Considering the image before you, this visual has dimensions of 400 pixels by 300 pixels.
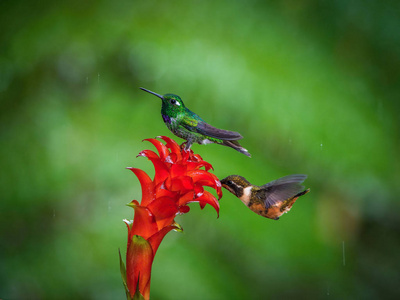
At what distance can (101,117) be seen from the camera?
2.08 meters

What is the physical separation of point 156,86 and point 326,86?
0.72 meters

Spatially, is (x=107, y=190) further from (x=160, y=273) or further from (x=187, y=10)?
(x=187, y=10)

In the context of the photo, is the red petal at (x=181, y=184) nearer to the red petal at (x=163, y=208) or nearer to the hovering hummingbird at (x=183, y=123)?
the red petal at (x=163, y=208)

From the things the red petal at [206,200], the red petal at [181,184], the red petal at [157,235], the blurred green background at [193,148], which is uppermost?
the red petal at [181,184]

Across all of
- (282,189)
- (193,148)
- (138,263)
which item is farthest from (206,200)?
(193,148)

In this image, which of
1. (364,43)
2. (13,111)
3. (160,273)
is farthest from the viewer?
(364,43)

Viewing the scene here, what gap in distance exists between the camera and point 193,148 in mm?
2102

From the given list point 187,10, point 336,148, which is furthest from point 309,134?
point 187,10

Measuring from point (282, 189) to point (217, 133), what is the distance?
8.3 inches

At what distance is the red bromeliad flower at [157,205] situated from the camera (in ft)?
2.39

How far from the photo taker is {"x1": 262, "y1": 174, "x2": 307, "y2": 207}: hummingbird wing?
3.05ft

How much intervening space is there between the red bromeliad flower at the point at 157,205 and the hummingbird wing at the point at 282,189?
23cm

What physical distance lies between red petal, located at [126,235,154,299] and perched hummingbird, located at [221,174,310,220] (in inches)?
8.9

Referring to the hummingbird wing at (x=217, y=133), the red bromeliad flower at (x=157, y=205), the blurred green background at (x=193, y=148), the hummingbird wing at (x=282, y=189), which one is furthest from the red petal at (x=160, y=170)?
the blurred green background at (x=193, y=148)
